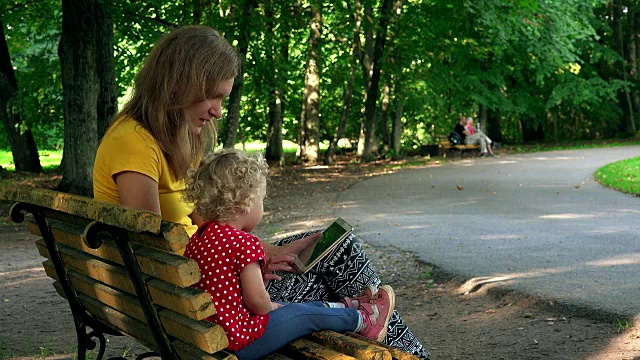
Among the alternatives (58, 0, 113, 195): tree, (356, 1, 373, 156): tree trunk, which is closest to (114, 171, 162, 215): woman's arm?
(58, 0, 113, 195): tree

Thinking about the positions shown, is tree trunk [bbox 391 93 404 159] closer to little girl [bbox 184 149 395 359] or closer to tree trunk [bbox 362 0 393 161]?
tree trunk [bbox 362 0 393 161]

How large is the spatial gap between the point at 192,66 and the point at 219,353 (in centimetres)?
124

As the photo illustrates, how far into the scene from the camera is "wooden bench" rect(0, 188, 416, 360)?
298 centimetres

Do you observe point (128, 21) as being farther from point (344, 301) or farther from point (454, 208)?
point (344, 301)

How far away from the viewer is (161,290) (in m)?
3.13

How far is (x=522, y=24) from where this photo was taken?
71.5 ft

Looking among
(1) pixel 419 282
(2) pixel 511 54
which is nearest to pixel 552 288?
(1) pixel 419 282

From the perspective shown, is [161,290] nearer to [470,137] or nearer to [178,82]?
[178,82]

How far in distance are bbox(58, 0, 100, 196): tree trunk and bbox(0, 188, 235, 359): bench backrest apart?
32.9 feet

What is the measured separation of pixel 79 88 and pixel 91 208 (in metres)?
11.2

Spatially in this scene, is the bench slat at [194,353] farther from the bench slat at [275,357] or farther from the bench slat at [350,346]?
the bench slat at [350,346]

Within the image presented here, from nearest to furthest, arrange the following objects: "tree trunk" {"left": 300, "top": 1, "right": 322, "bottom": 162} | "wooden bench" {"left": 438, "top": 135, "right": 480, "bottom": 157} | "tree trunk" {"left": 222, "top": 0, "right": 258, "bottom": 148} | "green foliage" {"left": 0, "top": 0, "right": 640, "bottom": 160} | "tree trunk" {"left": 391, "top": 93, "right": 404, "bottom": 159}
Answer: "tree trunk" {"left": 222, "top": 0, "right": 258, "bottom": 148}, "green foliage" {"left": 0, "top": 0, "right": 640, "bottom": 160}, "tree trunk" {"left": 300, "top": 1, "right": 322, "bottom": 162}, "tree trunk" {"left": 391, "top": 93, "right": 404, "bottom": 159}, "wooden bench" {"left": 438, "top": 135, "right": 480, "bottom": 157}

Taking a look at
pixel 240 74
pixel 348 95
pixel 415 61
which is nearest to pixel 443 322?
pixel 240 74

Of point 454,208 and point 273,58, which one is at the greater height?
point 273,58
